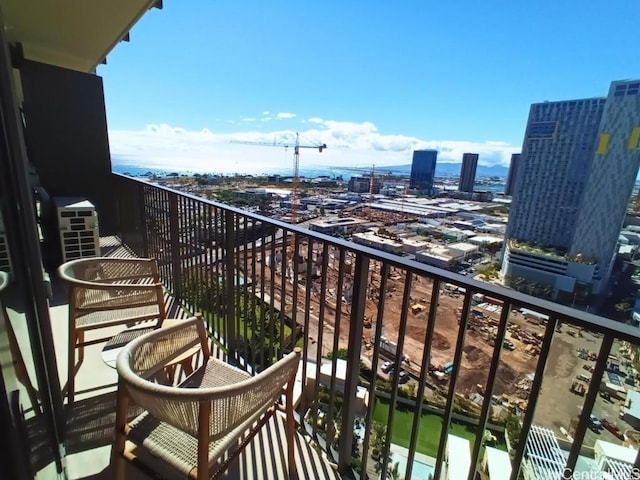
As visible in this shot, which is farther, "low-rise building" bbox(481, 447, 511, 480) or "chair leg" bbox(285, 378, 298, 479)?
"low-rise building" bbox(481, 447, 511, 480)

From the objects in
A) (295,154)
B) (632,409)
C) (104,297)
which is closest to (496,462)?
(632,409)

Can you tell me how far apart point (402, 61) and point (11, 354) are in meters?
28.2

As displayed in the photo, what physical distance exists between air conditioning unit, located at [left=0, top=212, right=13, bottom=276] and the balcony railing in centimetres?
111

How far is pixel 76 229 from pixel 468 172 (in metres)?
31.8

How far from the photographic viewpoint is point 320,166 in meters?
47.2

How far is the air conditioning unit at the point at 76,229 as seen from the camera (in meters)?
3.69

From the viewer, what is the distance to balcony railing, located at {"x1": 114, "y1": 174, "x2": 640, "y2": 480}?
87cm

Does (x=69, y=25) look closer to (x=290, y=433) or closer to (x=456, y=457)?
(x=290, y=433)

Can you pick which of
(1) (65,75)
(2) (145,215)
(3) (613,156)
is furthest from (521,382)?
(3) (613,156)

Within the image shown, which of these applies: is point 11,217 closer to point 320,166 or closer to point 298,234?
point 298,234

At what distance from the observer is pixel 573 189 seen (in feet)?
47.7

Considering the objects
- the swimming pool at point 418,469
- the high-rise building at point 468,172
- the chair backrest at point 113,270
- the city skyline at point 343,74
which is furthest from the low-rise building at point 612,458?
the high-rise building at point 468,172

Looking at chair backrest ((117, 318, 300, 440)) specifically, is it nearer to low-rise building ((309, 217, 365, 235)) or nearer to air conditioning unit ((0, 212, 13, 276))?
air conditioning unit ((0, 212, 13, 276))

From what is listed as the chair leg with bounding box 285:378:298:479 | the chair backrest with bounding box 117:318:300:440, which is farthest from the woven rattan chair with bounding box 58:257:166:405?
the chair leg with bounding box 285:378:298:479
